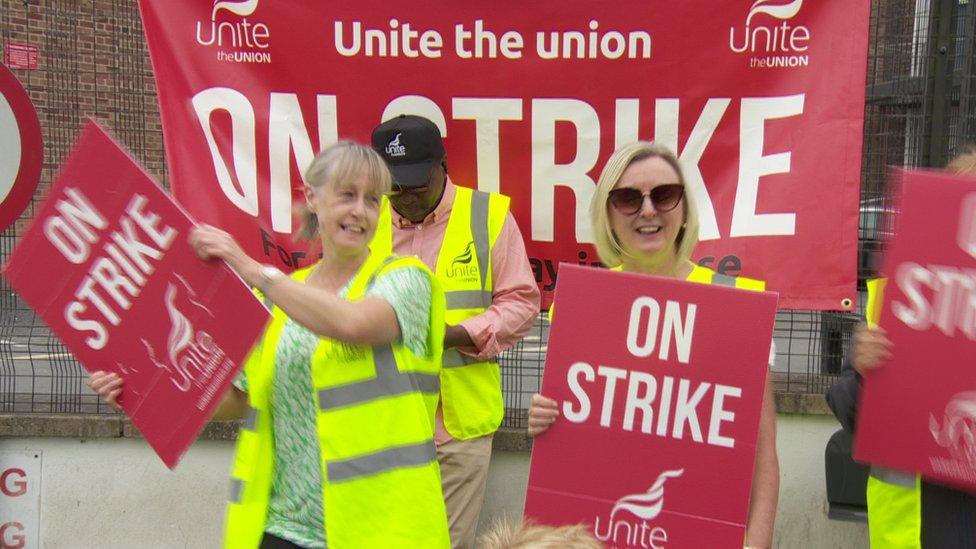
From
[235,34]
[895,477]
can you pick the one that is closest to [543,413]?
[895,477]

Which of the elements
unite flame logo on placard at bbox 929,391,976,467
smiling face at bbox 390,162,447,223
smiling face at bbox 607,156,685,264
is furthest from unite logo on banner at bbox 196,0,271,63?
unite flame logo on placard at bbox 929,391,976,467

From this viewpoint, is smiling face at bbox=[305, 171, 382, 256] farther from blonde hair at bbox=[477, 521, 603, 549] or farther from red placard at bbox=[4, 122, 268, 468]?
blonde hair at bbox=[477, 521, 603, 549]

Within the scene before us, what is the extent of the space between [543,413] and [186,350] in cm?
85

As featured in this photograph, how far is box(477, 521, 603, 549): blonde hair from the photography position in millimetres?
1431

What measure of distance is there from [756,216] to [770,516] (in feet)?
6.91

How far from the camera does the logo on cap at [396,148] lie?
143 inches

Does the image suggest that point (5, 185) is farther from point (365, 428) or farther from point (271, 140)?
point (365, 428)

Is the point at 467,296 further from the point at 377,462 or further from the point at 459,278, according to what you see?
the point at 377,462

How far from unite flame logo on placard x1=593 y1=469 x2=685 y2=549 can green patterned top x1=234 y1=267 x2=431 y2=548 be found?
593mm

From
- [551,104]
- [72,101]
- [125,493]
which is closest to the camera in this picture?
[551,104]

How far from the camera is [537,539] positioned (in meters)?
1.44

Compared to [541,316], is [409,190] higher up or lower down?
higher up

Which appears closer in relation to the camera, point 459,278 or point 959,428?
point 959,428

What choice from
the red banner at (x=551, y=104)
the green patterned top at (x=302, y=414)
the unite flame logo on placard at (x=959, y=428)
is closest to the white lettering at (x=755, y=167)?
the red banner at (x=551, y=104)
